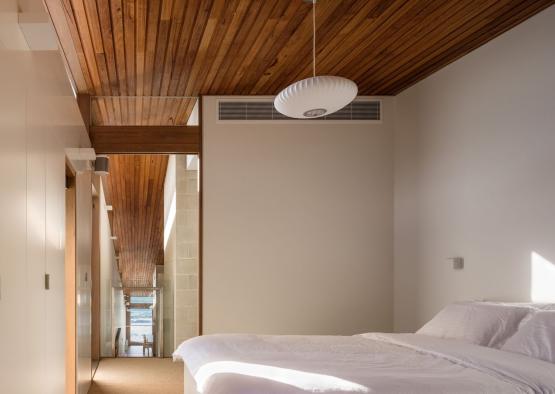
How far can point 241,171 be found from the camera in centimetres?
579

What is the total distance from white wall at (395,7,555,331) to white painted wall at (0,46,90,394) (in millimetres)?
2725

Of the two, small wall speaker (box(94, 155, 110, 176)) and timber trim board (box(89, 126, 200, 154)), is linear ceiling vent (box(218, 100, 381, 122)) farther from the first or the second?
small wall speaker (box(94, 155, 110, 176))

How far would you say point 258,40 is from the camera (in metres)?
4.34

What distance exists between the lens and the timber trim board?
5828mm

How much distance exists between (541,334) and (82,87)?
4094 millimetres

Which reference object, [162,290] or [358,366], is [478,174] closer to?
[358,366]

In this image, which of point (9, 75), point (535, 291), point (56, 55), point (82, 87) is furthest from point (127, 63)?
point (535, 291)

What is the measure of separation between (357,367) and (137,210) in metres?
8.50

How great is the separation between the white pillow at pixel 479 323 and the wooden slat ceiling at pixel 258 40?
1.75 metres

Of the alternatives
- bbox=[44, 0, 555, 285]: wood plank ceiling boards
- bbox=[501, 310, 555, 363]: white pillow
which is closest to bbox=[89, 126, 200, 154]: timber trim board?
bbox=[44, 0, 555, 285]: wood plank ceiling boards

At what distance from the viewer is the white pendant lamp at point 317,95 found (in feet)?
10.9

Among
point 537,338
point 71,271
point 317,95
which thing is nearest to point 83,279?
point 71,271

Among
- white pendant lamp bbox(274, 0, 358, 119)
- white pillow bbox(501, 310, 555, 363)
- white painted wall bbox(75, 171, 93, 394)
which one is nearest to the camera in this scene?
white pillow bbox(501, 310, 555, 363)

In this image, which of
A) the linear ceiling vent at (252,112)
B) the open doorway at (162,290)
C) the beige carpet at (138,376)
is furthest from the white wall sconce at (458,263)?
the open doorway at (162,290)
